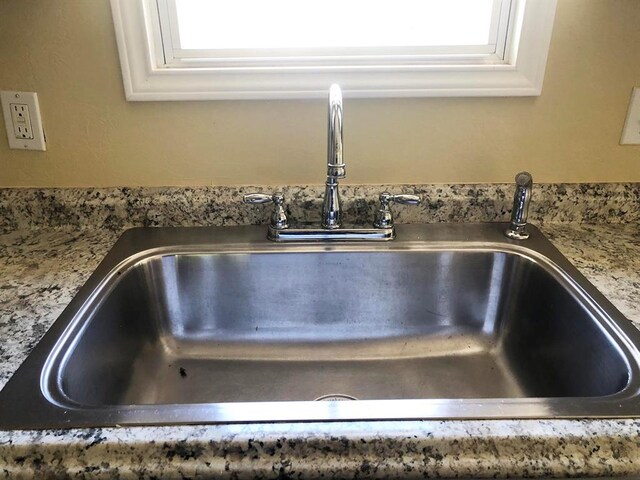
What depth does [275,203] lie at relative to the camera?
3.62 feet

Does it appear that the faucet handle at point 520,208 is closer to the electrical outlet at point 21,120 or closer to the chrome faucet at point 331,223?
the chrome faucet at point 331,223

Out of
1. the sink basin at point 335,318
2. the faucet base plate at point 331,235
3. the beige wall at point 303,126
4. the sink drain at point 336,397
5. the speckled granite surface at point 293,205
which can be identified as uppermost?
the beige wall at point 303,126

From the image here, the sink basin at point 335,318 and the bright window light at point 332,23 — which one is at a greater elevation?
the bright window light at point 332,23

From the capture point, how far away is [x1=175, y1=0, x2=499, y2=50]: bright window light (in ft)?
3.61

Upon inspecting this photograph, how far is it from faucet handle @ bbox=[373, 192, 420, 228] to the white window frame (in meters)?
0.21

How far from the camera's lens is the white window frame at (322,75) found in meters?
1.07

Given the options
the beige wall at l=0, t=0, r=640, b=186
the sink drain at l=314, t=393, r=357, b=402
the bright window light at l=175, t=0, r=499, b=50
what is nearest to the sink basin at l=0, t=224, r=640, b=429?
the sink drain at l=314, t=393, r=357, b=402

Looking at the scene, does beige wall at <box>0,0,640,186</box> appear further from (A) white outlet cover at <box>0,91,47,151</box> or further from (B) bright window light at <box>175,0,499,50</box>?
(B) bright window light at <box>175,0,499,50</box>

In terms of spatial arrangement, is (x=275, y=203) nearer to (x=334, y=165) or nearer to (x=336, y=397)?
(x=334, y=165)

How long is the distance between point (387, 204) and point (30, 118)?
75 centimetres

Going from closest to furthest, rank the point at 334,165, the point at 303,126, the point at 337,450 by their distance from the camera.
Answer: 1. the point at 337,450
2. the point at 334,165
3. the point at 303,126

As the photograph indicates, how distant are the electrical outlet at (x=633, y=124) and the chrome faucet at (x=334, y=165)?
0.62 m

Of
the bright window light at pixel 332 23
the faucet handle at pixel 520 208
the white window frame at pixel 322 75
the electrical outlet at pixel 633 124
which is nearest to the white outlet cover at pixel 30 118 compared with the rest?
the white window frame at pixel 322 75

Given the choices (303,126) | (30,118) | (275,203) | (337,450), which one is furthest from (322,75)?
(337,450)
